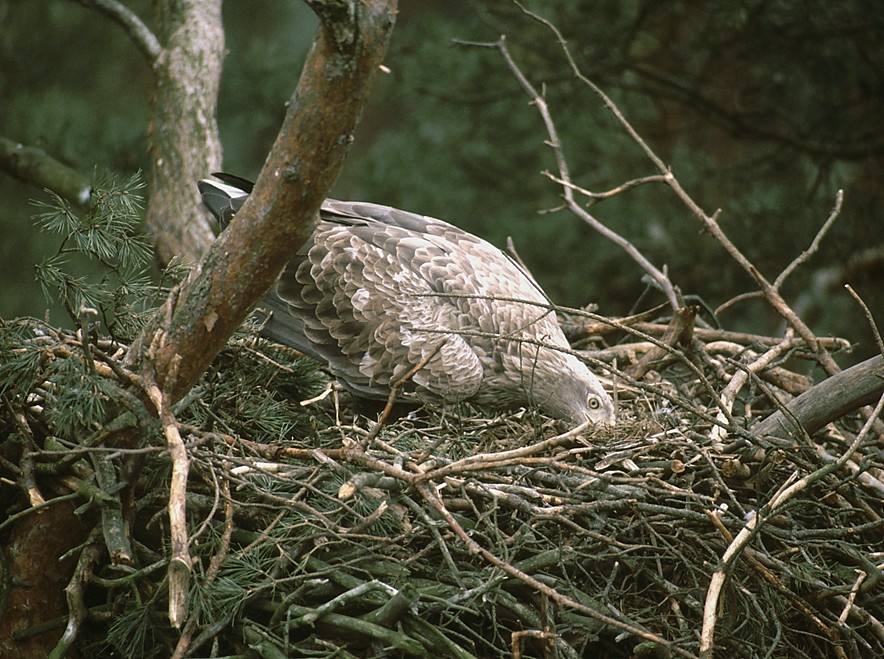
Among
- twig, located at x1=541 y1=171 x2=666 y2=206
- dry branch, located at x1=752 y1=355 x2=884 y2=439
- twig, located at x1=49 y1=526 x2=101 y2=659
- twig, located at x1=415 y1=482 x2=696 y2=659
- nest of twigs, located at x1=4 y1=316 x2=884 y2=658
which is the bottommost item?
twig, located at x1=49 y1=526 x2=101 y2=659

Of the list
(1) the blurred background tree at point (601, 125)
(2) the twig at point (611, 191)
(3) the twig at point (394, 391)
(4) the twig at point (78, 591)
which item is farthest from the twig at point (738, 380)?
(1) the blurred background tree at point (601, 125)

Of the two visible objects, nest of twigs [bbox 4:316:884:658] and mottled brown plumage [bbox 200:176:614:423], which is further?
mottled brown plumage [bbox 200:176:614:423]

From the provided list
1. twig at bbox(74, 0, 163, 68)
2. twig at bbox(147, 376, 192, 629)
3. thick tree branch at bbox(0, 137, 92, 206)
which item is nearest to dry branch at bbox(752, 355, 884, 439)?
twig at bbox(147, 376, 192, 629)

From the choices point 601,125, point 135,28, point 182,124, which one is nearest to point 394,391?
point 182,124

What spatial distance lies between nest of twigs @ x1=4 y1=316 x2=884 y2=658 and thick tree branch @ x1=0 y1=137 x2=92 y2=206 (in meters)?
2.04

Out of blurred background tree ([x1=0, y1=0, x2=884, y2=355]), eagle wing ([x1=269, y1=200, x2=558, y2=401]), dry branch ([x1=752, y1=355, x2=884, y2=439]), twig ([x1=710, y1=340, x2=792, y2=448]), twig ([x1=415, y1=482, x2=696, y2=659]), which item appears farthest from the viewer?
blurred background tree ([x1=0, y1=0, x2=884, y2=355])

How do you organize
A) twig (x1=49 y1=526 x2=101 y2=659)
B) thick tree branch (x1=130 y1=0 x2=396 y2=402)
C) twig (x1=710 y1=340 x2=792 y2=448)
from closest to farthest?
thick tree branch (x1=130 y1=0 x2=396 y2=402)
twig (x1=49 y1=526 x2=101 y2=659)
twig (x1=710 y1=340 x2=792 y2=448)

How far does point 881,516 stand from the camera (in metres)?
3.92

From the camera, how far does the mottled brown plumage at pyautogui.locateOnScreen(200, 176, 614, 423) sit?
4.53 meters

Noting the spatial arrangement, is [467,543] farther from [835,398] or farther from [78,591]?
[835,398]

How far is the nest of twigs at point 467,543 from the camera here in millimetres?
3107

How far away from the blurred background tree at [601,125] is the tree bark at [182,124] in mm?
1369

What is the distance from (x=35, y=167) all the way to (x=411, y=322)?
2.26 m

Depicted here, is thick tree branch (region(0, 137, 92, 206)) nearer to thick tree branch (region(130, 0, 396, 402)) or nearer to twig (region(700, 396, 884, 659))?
thick tree branch (region(130, 0, 396, 402))
